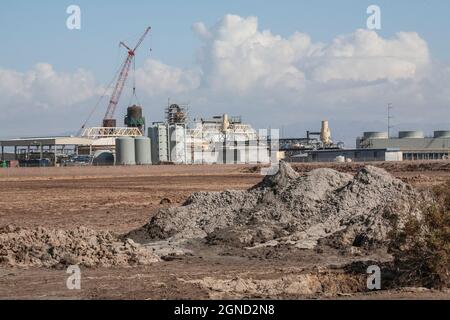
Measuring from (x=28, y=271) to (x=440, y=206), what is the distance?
9287mm

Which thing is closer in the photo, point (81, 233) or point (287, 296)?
point (287, 296)

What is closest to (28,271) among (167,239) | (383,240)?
(167,239)

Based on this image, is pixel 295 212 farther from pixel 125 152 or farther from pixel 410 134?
pixel 410 134

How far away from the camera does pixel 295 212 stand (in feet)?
79.9

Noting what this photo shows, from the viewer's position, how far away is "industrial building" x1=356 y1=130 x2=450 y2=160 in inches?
4909

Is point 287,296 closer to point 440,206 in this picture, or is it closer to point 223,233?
point 440,206

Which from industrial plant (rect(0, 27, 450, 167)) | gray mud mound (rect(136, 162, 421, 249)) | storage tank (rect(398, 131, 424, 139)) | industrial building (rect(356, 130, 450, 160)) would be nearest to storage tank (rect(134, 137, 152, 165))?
industrial plant (rect(0, 27, 450, 167))

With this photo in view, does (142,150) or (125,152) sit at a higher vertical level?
(142,150)

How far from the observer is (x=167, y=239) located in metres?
24.1

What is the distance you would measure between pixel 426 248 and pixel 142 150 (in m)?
94.1

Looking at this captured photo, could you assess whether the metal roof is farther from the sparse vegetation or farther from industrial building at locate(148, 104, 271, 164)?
the sparse vegetation

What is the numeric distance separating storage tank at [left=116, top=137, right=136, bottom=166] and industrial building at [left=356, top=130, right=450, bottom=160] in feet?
134

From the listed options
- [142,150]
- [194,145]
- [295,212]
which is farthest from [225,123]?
[295,212]

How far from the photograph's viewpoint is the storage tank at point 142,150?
109 m
